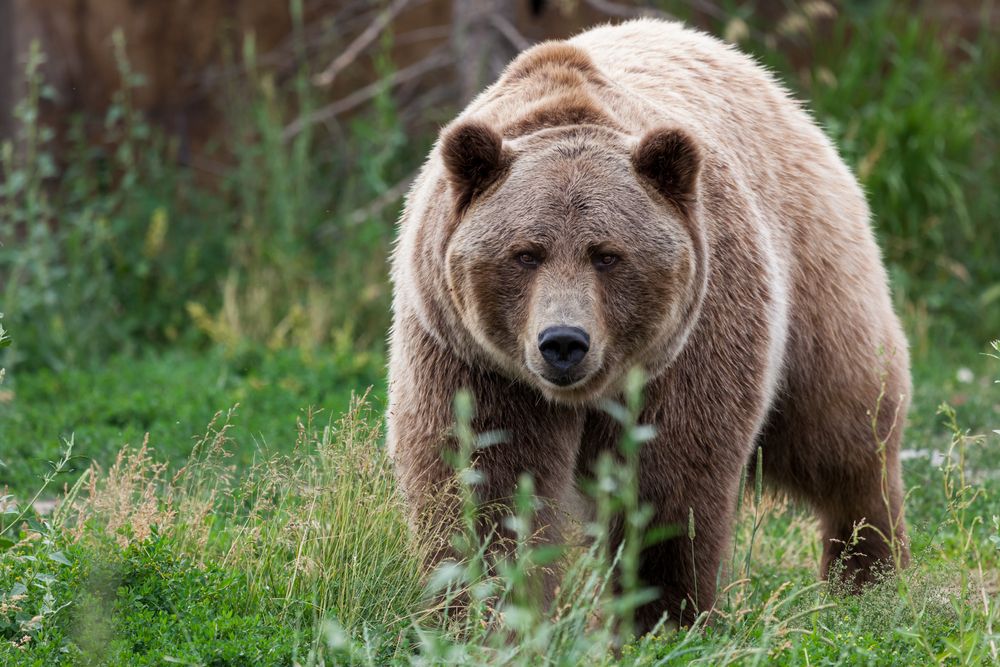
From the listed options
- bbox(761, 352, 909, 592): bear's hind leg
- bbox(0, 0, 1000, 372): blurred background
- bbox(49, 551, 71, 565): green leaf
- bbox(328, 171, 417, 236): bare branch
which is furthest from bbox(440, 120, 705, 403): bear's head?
bbox(328, 171, 417, 236): bare branch

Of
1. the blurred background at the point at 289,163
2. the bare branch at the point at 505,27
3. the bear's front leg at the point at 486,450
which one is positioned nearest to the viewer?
the bear's front leg at the point at 486,450

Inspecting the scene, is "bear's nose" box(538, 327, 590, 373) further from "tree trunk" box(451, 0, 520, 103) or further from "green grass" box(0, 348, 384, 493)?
"tree trunk" box(451, 0, 520, 103)

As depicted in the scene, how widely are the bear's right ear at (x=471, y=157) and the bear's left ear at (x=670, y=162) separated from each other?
43 centimetres

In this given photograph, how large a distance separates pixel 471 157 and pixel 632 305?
672 mm

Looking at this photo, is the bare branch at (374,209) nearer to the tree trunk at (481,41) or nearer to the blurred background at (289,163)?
the blurred background at (289,163)

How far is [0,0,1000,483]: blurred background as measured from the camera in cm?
861

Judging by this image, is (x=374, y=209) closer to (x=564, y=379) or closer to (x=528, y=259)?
(x=528, y=259)

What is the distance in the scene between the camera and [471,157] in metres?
4.09

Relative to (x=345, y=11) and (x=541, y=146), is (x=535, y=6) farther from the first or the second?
(x=541, y=146)

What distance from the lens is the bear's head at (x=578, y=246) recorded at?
395cm

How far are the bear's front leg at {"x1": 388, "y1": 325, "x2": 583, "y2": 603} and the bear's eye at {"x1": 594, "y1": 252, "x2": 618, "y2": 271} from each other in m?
0.51

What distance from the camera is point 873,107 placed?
402 inches

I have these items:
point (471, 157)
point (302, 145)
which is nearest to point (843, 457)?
point (471, 157)

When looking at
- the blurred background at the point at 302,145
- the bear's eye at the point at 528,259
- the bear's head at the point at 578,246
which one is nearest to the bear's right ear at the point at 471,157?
the bear's head at the point at 578,246
